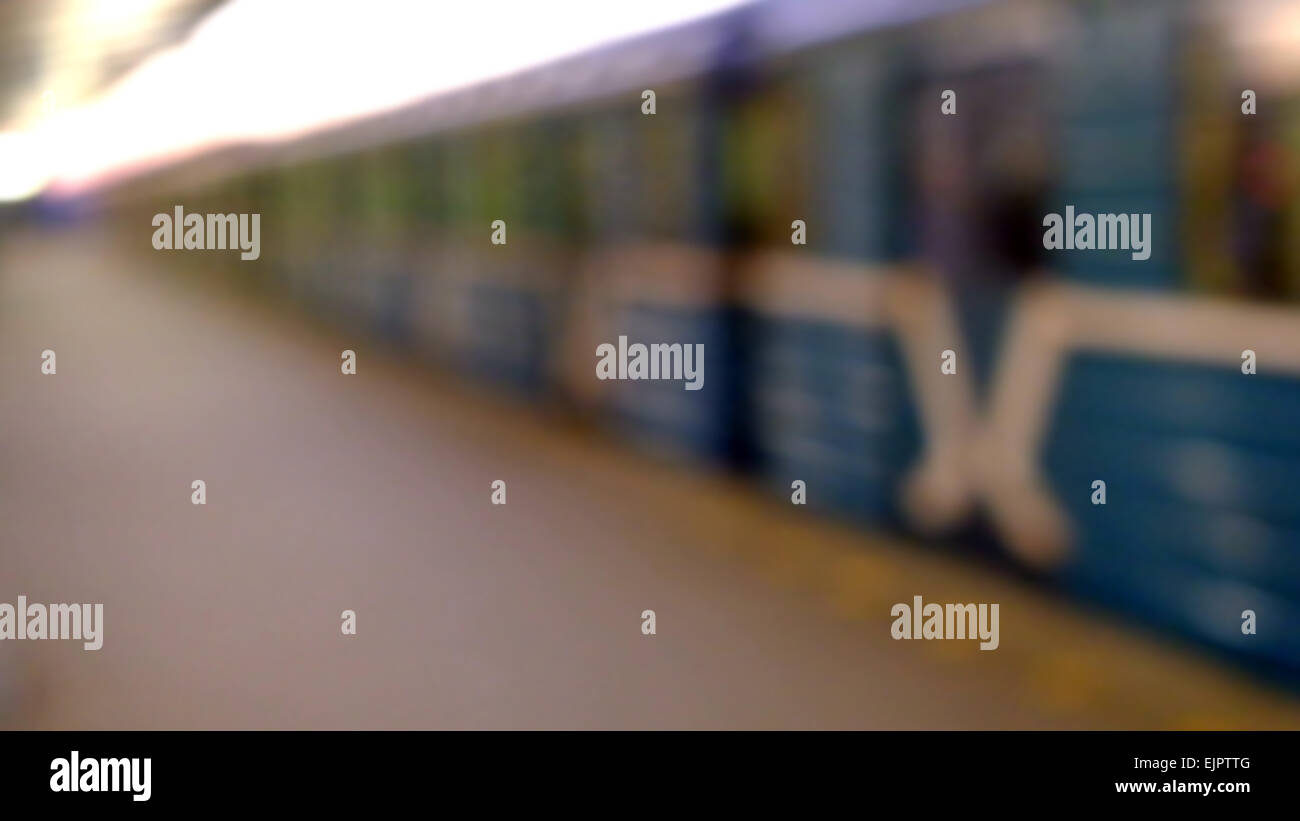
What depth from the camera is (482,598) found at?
4898mm

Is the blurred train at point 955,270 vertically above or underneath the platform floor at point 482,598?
above

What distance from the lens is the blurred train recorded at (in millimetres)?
3863

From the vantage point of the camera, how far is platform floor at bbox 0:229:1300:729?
12.5 feet

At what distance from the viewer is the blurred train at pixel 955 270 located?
12.7ft

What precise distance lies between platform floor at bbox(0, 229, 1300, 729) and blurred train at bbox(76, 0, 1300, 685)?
9.3 inches

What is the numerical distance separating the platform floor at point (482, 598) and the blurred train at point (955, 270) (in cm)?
24

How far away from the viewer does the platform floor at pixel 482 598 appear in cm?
379

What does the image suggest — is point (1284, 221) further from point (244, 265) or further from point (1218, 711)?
point (244, 265)

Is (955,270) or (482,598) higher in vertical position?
(955,270)

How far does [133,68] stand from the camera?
23.0 feet

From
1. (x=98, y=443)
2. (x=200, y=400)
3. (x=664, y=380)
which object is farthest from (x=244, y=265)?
(x=664, y=380)

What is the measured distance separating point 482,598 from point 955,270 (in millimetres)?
1672

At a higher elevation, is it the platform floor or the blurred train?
the blurred train
